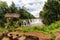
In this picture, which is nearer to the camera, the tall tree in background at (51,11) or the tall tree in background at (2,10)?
the tall tree in background at (51,11)

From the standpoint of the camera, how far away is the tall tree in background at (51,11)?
1062cm

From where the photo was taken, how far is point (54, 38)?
639 cm

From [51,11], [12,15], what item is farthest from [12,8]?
[51,11]

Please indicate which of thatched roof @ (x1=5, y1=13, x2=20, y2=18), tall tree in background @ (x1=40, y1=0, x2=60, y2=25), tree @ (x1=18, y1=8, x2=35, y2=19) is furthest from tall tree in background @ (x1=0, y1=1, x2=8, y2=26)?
tall tree in background @ (x1=40, y1=0, x2=60, y2=25)

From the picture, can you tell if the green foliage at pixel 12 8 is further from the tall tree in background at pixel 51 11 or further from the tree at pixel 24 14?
the tall tree in background at pixel 51 11

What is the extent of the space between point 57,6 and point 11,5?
3.42 m

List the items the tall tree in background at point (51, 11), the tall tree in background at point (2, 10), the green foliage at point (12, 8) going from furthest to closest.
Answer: the green foliage at point (12, 8) → the tall tree in background at point (2, 10) → the tall tree in background at point (51, 11)

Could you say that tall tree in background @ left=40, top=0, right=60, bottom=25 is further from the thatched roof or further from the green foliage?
the green foliage

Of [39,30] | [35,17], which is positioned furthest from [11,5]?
[39,30]

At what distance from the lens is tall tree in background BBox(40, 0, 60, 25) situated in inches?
418

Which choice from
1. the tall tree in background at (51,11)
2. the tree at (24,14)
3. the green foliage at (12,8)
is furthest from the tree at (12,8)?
the tall tree in background at (51,11)

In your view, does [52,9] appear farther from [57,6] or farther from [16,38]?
[16,38]

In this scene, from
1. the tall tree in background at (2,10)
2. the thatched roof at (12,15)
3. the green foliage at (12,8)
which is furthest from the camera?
the green foliage at (12,8)

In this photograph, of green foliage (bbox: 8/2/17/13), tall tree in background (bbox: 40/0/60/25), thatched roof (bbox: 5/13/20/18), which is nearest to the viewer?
tall tree in background (bbox: 40/0/60/25)
